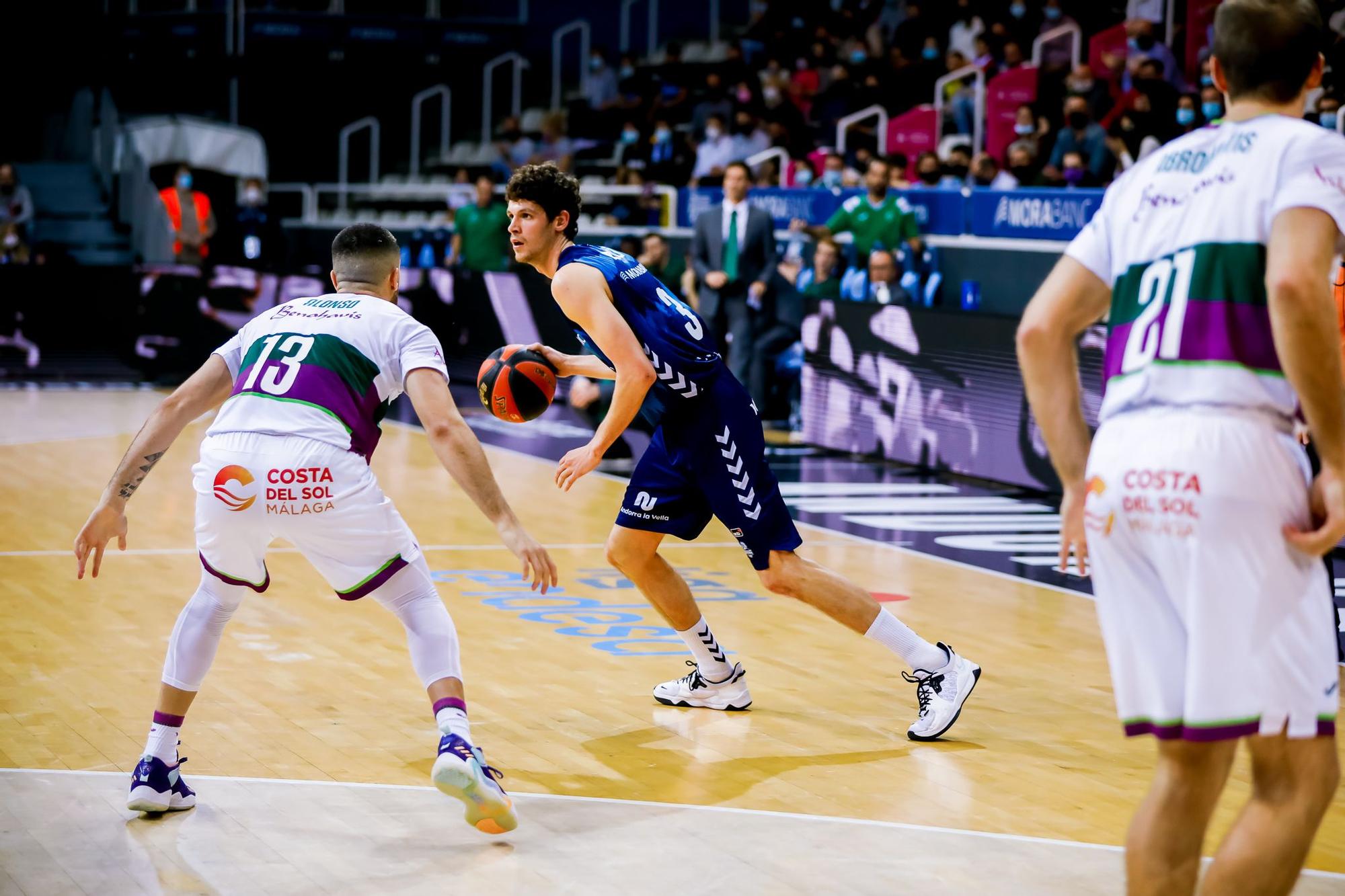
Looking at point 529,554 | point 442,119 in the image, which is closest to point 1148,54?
point 529,554

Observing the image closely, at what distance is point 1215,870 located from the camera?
3305mm

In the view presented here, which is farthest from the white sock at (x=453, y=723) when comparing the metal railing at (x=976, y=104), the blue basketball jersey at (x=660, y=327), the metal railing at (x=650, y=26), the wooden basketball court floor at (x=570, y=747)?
the metal railing at (x=650, y=26)

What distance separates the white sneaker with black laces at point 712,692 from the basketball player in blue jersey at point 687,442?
503 millimetres

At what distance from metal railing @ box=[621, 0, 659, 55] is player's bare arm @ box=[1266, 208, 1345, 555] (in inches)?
946

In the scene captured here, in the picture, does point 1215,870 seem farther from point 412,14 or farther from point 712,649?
point 412,14

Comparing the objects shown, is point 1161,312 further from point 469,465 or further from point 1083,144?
point 1083,144

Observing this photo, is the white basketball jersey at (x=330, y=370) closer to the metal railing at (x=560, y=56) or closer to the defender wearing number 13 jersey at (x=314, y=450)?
the defender wearing number 13 jersey at (x=314, y=450)

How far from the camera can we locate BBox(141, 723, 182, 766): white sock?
16.5ft

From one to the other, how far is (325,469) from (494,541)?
5.32 m

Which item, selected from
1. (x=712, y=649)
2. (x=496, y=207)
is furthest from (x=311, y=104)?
(x=712, y=649)

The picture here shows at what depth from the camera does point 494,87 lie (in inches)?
1117

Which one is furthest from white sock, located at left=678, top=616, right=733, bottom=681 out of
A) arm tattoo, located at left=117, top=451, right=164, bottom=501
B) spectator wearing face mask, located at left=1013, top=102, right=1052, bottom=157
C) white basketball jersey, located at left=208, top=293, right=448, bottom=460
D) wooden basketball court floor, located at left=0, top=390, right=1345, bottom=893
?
spectator wearing face mask, located at left=1013, top=102, right=1052, bottom=157

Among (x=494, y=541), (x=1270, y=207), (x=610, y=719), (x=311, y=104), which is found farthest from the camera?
(x=311, y=104)

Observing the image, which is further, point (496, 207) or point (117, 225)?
point (117, 225)
